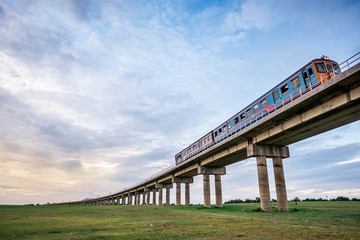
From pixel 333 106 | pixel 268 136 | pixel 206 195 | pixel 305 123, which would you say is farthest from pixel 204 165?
pixel 333 106

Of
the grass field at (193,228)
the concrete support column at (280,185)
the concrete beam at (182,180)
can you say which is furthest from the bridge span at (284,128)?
the concrete beam at (182,180)

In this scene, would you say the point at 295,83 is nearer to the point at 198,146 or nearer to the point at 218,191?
the point at 198,146

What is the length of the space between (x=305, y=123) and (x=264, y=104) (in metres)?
6.21

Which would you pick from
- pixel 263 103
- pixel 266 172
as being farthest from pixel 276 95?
pixel 266 172

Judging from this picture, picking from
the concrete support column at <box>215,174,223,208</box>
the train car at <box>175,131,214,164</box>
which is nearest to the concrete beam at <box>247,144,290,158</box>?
the train car at <box>175,131,214,164</box>

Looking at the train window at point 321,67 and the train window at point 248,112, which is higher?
the train window at point 321,67

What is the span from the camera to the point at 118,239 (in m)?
9.32

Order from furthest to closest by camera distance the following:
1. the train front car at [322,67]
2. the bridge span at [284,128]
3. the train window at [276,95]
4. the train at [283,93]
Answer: the train window at [276,95]
the train at [283,93]
the train front car at [322,67]
the bridge span at [284,128]

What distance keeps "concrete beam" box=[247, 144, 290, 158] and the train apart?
3.08 m

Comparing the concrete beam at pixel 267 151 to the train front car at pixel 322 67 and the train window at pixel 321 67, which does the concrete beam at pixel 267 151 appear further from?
the train window at pixel 321 67

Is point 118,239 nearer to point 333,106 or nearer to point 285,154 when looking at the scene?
point 333,106

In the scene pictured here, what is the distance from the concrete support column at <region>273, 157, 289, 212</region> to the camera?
84.6 ft

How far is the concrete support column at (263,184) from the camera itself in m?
26.0

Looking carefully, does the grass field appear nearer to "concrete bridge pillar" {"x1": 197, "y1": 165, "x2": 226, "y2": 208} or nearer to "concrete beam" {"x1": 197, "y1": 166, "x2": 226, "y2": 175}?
"concrete bridge pillar" {"x1": 197, "y1": 165, "x2": 226, "y2": 208}
